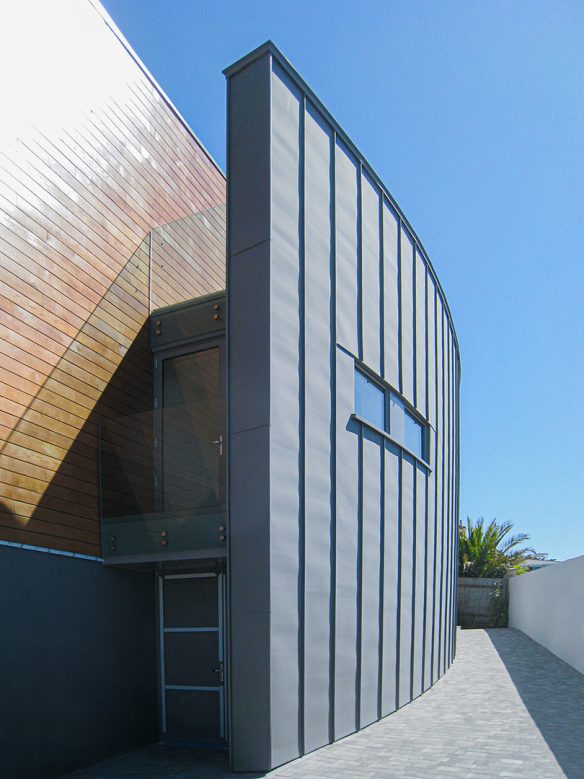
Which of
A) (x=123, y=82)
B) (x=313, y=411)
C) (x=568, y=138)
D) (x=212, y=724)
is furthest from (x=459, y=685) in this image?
(x=123, y=82)

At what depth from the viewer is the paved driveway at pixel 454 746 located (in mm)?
7266

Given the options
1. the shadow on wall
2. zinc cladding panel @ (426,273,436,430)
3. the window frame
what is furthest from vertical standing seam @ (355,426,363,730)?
zinc cladding panel @ (426,273,436,430)

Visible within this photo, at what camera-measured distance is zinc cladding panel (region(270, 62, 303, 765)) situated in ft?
24.9

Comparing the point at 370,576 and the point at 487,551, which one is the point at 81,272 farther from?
the point at 487,551

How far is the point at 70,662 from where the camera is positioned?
28.1 feet

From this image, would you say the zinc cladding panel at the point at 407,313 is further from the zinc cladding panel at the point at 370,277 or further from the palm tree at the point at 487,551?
the palm tree at the point at 487,551

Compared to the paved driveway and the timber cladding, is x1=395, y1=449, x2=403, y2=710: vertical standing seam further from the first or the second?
the timber cladding

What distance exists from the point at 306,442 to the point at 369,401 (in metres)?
2.14

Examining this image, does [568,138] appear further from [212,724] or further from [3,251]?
[212,724]

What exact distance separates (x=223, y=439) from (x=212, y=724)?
370 cm

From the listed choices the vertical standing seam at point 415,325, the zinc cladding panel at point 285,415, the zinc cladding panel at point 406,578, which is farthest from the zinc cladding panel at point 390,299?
the zinc cladding panel at point 285,415

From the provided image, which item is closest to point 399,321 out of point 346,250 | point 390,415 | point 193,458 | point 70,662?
point 390,415

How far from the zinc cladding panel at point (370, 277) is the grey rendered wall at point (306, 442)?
0.04 meters

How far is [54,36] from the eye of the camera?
9.34m
